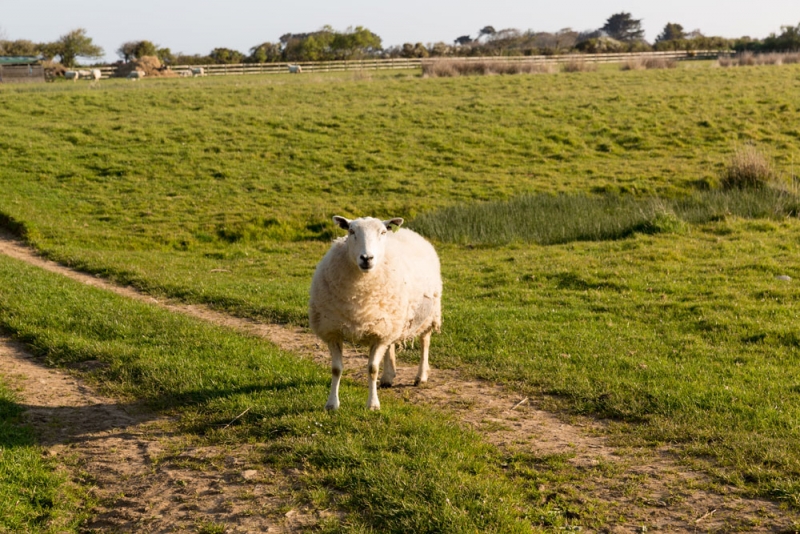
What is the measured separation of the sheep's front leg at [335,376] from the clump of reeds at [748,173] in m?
16.5

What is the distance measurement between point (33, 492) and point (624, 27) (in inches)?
4972

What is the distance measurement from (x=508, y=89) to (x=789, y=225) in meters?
22.8

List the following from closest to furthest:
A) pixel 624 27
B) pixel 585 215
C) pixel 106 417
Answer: pixel 106 417 < pixel 585 215 < pixel 624 27

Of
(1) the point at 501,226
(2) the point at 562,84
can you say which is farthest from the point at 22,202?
(2) the point at 562,84

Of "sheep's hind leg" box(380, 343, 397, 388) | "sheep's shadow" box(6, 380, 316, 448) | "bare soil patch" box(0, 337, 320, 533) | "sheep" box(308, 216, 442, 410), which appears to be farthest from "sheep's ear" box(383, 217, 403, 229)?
"bare soil patch" box(0, 337, 320, 533)

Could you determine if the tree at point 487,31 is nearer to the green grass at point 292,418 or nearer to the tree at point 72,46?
the tree at point 72,46

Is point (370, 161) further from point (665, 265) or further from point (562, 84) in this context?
point (562, 84)

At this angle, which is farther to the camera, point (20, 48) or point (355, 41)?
point (355, 41)

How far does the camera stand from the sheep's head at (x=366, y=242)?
7.18m

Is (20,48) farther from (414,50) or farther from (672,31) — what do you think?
(672,31)

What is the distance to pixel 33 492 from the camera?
5.84 metres

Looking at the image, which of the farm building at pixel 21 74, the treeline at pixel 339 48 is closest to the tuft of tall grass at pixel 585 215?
the farm building at pixel 21 74

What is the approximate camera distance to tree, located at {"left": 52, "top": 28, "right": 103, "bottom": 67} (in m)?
76.7

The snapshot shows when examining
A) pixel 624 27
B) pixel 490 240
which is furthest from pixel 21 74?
pixel 624 27
